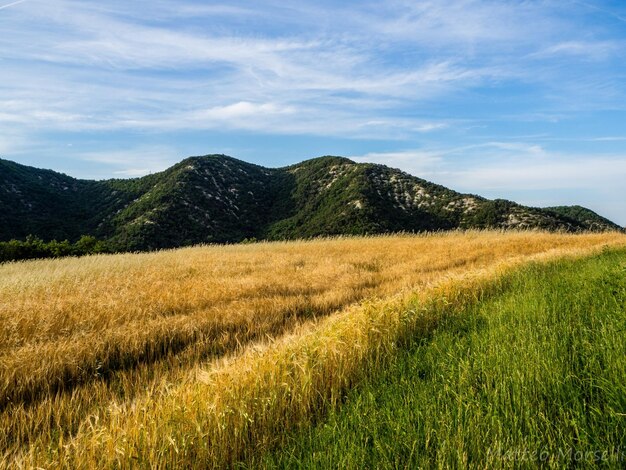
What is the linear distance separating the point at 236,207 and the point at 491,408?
354ft

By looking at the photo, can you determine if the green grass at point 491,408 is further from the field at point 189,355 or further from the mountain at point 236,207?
the mountain at point 236,207

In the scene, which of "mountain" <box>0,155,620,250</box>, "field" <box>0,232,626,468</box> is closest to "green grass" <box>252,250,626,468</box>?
"field" <box>0,232,626,468</box>

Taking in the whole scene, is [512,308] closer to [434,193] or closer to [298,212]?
[434,193]

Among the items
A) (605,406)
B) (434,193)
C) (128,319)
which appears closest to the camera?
(605,406)

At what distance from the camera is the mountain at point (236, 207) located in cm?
7456

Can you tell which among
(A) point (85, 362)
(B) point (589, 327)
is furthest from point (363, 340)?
(A) point (85, 362)

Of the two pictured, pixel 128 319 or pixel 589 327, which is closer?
pixel 589 327

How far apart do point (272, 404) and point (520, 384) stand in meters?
2.18

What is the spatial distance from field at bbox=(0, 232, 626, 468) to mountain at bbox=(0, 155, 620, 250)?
5935 cm

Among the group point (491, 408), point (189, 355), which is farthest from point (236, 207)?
point (491, 408)

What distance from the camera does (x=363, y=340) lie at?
489cm

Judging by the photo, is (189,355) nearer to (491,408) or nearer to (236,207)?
(491,408)

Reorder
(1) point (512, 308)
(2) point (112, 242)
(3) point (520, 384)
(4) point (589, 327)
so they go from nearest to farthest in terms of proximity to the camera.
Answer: (3) point (520, 384), (4) point (589, 327), (1) point (512, 308), (2) point (112, 242)

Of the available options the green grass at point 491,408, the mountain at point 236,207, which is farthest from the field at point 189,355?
the mountain at point 236,207
